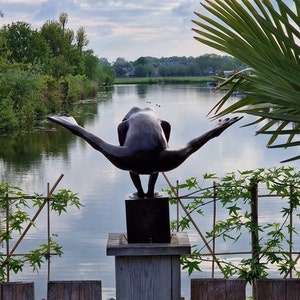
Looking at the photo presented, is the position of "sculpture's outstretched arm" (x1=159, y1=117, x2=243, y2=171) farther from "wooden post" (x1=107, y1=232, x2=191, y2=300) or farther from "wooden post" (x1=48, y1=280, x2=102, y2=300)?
"wooden post" (x1=48, y1=280, x2=102, y2=300)

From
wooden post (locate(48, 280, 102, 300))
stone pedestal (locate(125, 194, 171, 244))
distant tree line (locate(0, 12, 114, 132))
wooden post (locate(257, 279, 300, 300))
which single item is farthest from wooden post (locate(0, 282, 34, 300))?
distant tree line (locate(0, 12, 114, 132))

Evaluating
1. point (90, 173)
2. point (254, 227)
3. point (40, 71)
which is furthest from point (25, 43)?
Result: point (254, 227)

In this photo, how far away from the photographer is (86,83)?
52.1 meters

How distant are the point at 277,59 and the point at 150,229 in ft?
3.54

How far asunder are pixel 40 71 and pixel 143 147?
36208 millimetres

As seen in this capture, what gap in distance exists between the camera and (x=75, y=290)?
142 inches

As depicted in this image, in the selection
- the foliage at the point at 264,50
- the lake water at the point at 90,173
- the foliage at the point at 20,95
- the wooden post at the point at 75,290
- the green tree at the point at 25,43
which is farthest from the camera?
the green tree at the point at 25,43

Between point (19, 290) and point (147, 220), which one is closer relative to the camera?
point (147, 220)

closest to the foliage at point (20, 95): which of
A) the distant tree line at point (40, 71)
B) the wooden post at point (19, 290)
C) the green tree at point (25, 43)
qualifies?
the distant tree line at point (40, 71)

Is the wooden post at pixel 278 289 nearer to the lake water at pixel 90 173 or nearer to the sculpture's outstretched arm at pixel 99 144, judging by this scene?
the sculpture's outstretched arm at pixel 99 144

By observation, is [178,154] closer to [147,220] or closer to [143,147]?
[143,147]

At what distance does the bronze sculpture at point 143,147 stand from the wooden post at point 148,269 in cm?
27

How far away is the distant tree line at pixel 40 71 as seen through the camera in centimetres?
2958

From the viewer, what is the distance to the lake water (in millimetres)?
8992
